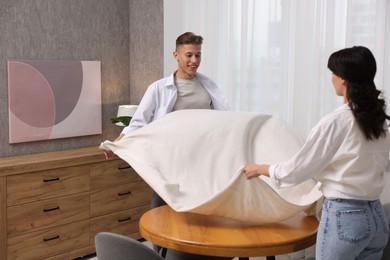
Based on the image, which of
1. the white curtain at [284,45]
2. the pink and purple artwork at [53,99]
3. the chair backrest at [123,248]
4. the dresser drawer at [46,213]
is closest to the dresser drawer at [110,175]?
the dresser drawer at [46,213]

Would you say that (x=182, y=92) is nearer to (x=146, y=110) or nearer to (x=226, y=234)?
(x=146, y=110)

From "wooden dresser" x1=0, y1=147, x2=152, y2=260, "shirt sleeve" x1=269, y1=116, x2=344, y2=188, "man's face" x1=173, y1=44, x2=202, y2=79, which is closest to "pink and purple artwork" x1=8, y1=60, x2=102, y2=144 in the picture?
"wooden dresser" x1=0, y1=147, x2=152, y2=260

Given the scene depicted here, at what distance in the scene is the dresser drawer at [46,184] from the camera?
3.43 metres

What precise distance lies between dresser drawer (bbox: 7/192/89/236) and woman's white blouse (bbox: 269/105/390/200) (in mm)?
2361

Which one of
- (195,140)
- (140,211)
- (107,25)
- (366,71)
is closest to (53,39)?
(107,25)

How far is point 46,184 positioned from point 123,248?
201 cm

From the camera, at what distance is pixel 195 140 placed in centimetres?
236

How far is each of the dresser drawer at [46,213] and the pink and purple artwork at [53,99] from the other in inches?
24.8

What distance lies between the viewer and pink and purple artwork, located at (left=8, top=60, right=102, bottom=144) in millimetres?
3863

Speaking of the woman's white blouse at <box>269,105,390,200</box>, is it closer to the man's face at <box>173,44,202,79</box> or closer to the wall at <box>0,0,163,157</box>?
the man's face at <box>173,44,202,79</box>

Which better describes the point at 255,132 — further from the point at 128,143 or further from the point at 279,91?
the point at 279,91

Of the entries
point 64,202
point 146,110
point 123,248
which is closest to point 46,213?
point 64,202

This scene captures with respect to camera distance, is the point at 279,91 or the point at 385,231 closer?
the point at 385,231

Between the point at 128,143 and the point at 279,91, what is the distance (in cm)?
164
